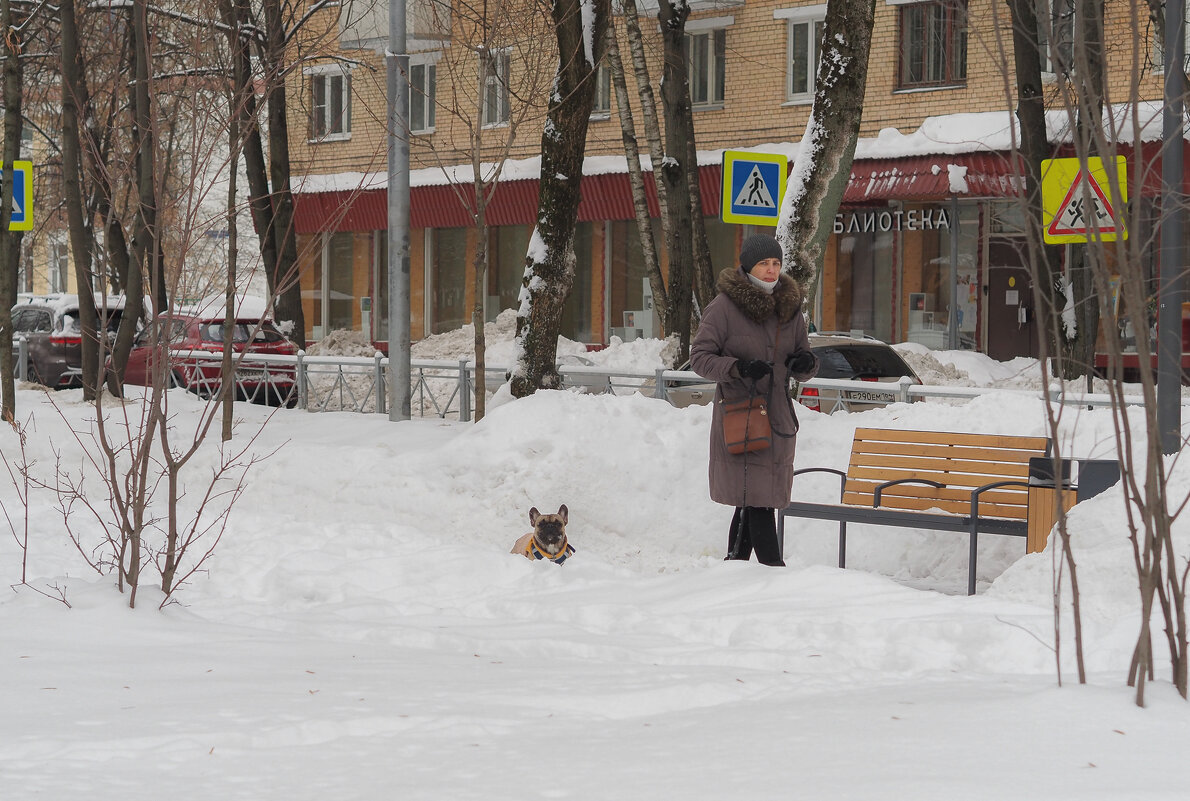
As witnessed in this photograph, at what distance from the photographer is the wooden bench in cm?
725

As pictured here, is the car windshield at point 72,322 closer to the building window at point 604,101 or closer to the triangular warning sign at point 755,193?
the building window at point 604,101

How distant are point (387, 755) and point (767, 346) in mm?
3654

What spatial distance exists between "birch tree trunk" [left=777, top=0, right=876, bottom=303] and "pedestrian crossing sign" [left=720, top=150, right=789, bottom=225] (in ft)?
0.52

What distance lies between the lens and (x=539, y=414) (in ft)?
35.3

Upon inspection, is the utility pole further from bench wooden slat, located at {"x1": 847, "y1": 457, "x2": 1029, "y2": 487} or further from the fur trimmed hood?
the fur trimmed hood

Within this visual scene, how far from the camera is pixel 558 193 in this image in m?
13.1

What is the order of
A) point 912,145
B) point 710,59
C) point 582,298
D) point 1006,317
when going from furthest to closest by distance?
point 582,298 → point 710,59 → point 1006,317 → point 912,145

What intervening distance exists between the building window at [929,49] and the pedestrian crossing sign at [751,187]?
37.6 ft

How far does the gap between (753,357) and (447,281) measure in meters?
21.9

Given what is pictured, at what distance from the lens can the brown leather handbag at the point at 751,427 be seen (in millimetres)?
6773

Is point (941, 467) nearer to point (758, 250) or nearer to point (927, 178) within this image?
point (758, 250)

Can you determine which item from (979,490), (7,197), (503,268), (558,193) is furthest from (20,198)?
(503,268)

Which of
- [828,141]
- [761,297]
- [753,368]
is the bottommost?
[753,368]

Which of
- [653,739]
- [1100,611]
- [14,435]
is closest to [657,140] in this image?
[14,435]
